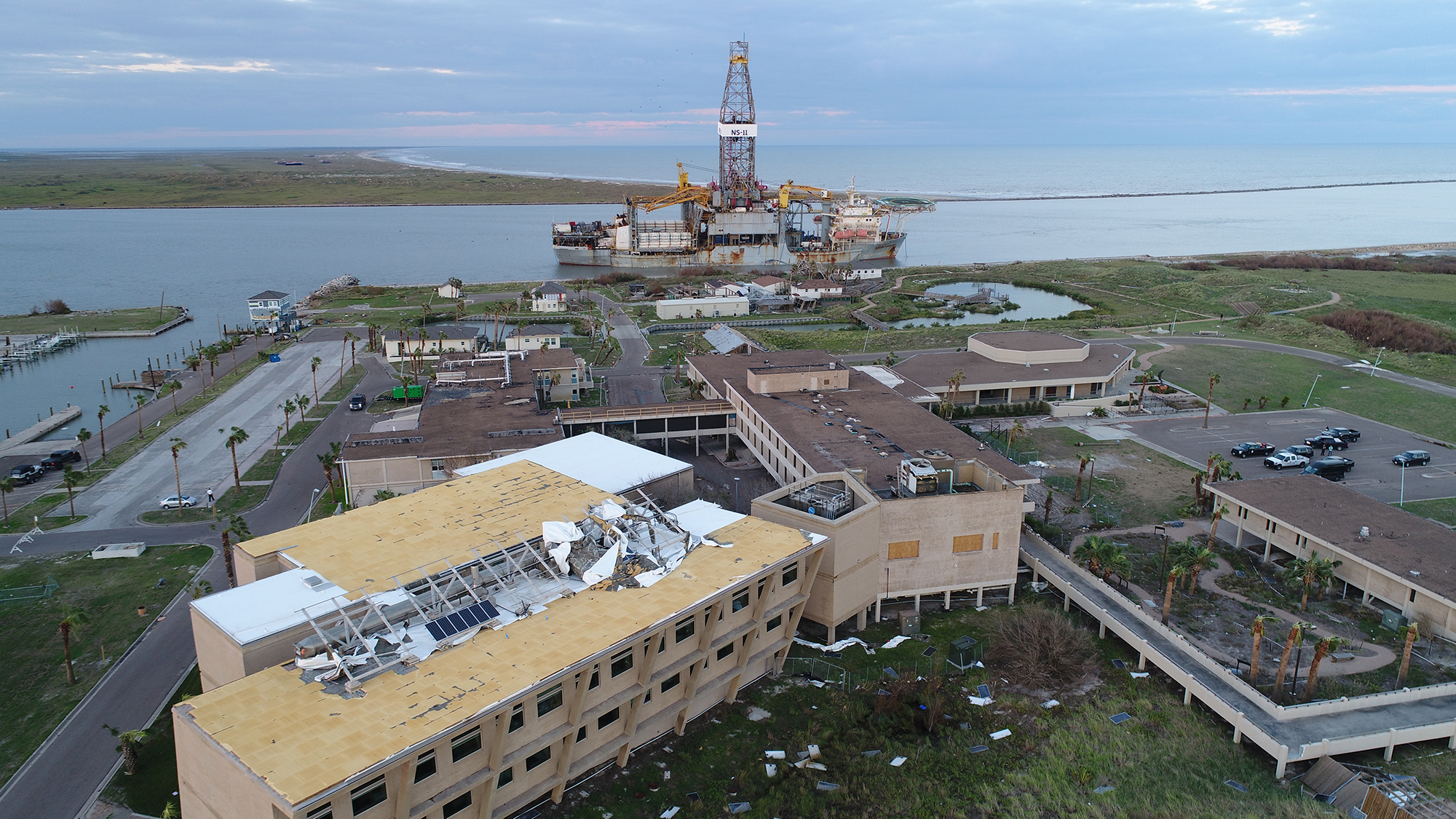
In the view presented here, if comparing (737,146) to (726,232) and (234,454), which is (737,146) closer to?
(726,232)

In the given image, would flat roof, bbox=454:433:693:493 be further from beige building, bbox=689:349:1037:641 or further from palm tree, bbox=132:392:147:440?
palm tree, bbox=132:392:147:440

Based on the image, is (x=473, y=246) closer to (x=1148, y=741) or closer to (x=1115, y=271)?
(x=1115, y=271)

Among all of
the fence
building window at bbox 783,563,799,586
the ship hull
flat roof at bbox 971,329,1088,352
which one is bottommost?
the fence

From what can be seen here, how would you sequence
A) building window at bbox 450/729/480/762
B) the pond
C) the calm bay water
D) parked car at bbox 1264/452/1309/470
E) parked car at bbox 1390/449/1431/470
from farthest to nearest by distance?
the pond, the calm bay water, parked car at bbox 1390/449/1431/470, parked car at bbox 1264/452/1309/470, building window at bbox 450/729/480/762

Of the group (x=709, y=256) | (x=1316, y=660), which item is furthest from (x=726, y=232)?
(x=1316, y=660)

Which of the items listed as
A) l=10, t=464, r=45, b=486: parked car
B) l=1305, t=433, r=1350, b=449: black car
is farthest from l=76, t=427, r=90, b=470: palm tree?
l=1305, t=433, r=1350, b=449: black car

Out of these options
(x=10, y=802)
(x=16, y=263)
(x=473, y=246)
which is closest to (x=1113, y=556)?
(x=10, y=802)
